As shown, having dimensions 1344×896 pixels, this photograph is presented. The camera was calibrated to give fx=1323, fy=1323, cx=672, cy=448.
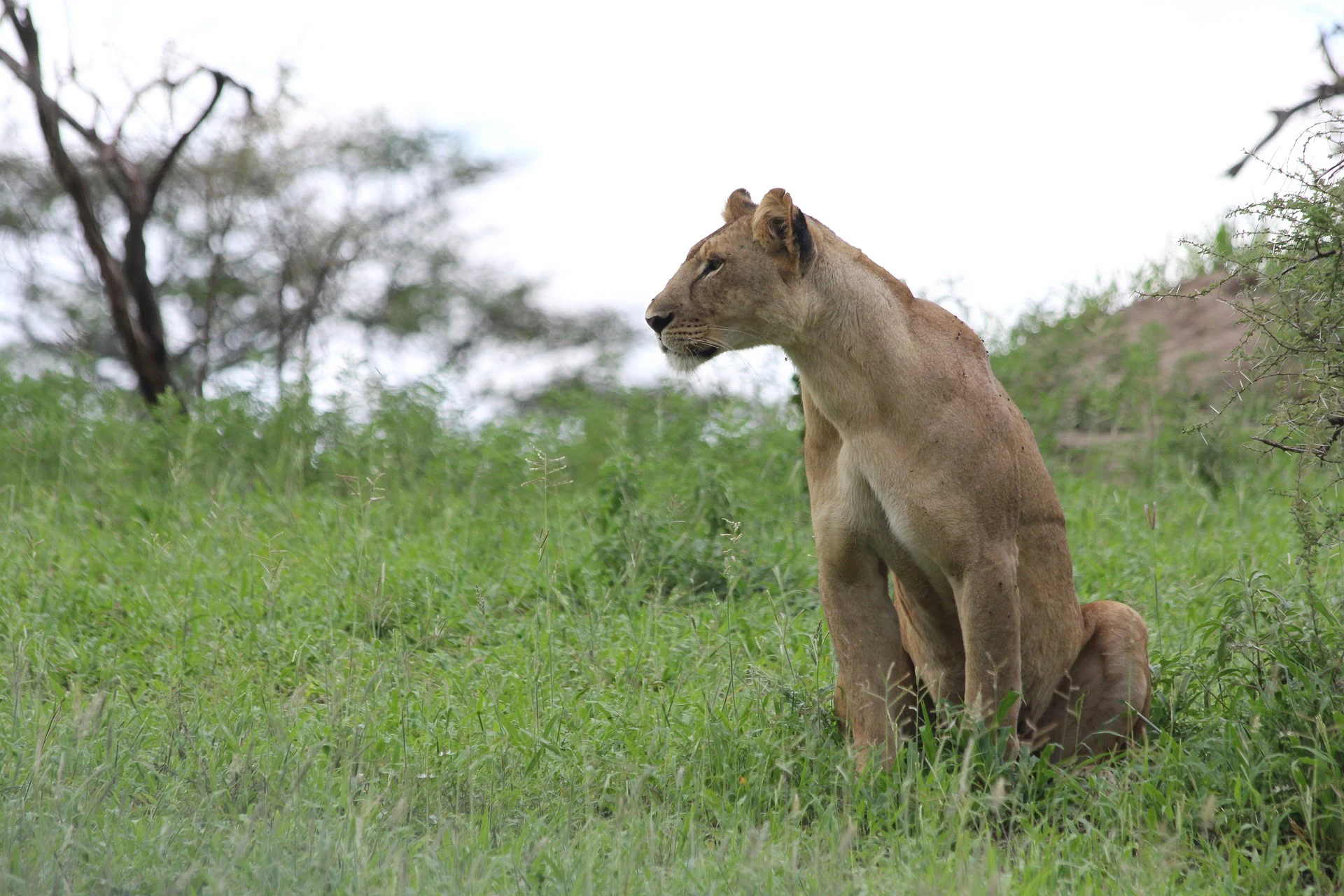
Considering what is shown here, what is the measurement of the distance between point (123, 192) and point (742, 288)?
9.50 metres

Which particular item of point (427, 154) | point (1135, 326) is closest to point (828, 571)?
point (1135, 326)

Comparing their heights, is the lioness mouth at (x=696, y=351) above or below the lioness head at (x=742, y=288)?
below

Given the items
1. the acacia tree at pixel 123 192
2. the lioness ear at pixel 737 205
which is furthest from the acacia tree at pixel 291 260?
the lioness ear at pixel 737 205

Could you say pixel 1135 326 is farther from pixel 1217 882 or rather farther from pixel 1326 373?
pixel 1217 882

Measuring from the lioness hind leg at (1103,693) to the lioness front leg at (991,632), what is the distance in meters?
0.33

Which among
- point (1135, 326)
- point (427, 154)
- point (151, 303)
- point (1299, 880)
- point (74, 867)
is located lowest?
point (1299, 880)

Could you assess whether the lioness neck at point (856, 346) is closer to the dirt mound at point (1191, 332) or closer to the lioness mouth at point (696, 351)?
the lioness mouth at point (696, 351)

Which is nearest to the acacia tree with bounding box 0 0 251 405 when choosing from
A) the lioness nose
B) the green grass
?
the green grass

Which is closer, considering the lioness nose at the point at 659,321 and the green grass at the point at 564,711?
the green grass at the point at 564,711

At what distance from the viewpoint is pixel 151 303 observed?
11.6 meters

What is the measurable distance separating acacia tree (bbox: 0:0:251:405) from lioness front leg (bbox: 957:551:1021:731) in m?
8.72

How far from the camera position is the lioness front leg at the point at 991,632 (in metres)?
3.80

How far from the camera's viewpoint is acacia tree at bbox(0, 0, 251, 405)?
10.7 metres

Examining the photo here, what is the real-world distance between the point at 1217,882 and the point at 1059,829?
1.81 feet
